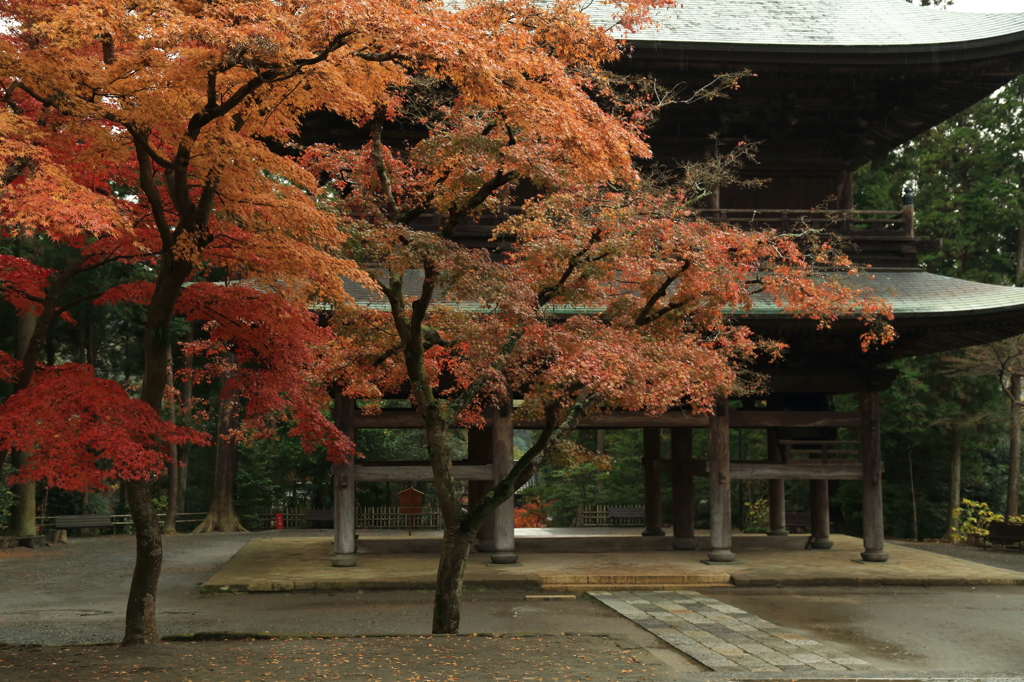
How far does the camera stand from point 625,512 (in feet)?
81.1

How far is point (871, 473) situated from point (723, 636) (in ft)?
21.8

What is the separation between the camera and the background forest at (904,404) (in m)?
24.7

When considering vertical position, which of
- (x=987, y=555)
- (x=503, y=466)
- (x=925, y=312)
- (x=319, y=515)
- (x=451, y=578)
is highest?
(x=925, y=312)

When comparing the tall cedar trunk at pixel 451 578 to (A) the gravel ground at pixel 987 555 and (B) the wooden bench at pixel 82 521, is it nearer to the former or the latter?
(A) the gravel ground at pixel 987 555

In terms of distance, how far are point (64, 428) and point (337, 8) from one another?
474 centimetres

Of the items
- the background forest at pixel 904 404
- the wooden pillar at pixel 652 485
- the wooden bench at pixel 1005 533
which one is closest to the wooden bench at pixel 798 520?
the background forest at pixel 904 404

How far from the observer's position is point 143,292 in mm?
9578

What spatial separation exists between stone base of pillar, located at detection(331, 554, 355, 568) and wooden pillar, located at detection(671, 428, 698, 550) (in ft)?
20.7

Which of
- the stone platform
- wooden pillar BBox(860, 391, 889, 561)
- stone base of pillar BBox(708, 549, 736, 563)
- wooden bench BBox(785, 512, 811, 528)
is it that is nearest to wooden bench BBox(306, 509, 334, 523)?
the stone platform

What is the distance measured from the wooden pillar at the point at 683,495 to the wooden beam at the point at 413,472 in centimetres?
452

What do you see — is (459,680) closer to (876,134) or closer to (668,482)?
(876,134)

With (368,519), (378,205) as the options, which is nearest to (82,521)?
(368,519)

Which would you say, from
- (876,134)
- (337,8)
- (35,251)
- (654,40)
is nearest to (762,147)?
(876,134)

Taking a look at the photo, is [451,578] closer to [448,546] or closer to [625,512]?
[448,546]
